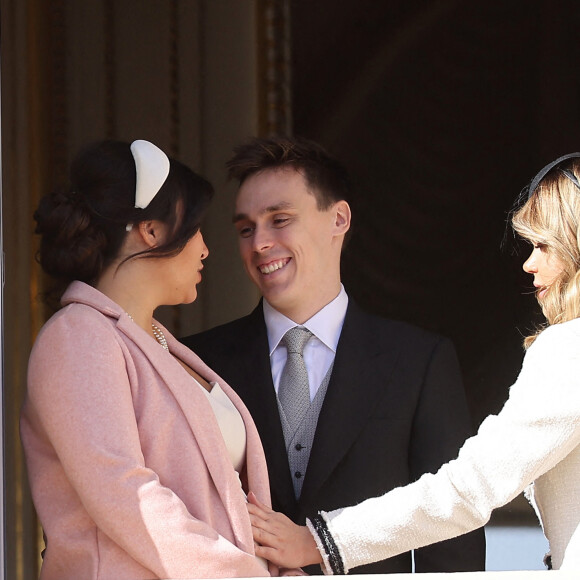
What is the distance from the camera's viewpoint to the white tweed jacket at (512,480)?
90.2 inches

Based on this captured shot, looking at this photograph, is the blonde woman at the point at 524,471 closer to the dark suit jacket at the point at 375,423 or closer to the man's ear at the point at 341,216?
the dark suit jacket at the point at 375,423

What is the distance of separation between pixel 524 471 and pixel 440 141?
7.29 ft

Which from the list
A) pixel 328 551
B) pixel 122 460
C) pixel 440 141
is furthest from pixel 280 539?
pixel 440 141

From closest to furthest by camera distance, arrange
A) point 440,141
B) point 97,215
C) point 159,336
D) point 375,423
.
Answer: point 97,215, point 159,336, point 375,423, point 440,141

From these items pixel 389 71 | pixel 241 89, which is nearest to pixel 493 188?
pixel 389 71

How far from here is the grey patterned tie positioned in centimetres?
291

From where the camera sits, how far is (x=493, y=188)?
432 centimetres

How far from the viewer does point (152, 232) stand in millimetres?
2508

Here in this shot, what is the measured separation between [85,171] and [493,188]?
7.21ft

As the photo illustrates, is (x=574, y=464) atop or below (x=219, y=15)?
below

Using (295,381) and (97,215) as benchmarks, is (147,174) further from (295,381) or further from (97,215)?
(295,381)

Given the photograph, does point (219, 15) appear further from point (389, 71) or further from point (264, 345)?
point (264, 345)

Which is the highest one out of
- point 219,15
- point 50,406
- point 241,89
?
point 219,15

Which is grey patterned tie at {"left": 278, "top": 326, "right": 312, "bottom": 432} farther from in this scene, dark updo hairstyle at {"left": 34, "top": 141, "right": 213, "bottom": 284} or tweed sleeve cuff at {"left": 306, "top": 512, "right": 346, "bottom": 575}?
dark updo hairstyle at {"left": 34, "top": 141, "right": 213, "bottom": 284}
